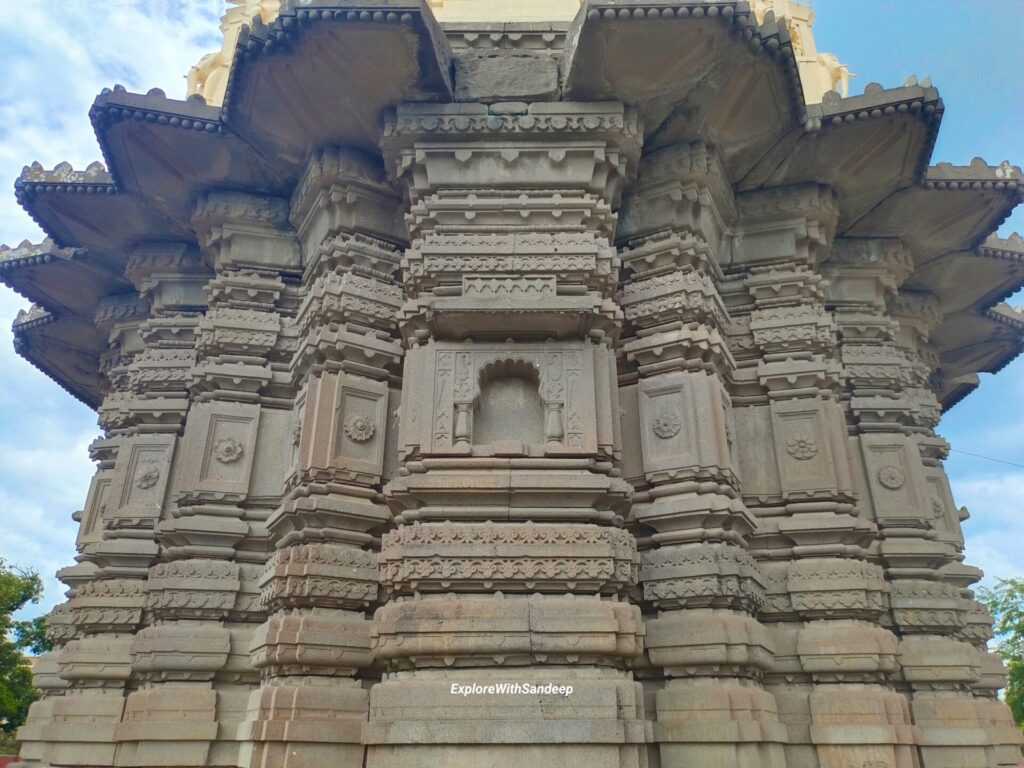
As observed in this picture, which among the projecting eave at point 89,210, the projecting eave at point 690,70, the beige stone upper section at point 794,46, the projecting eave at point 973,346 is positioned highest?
the beige stone upper section at point 794,46

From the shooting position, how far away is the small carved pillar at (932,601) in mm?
8047

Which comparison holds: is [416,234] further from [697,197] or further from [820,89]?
[820,89]

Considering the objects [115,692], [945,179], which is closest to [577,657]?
[115,692]

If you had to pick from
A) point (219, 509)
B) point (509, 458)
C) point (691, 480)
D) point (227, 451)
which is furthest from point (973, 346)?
point (219, 509)

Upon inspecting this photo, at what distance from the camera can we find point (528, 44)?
8.45 meters

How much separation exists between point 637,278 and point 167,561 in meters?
6.09

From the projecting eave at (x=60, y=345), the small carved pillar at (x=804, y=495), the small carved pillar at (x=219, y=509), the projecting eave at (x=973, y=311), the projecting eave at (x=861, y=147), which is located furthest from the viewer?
the projecting eave at (x=60, y=345)

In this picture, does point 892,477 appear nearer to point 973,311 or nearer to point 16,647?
point 973,311

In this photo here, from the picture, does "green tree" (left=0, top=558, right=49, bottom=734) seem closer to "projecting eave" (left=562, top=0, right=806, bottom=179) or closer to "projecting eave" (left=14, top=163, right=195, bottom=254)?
"projecting eave" (left=14, top=163, right=195, bottom=254)

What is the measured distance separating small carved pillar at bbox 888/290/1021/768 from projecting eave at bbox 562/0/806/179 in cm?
387

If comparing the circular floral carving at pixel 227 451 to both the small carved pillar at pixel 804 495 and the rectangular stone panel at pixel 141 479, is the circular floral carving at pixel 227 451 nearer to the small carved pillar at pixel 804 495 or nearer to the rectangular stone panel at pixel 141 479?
the rectangular stone panel at pixel 141 479

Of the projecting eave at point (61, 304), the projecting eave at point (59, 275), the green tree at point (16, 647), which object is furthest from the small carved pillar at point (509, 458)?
the green tree at point (16, 647)

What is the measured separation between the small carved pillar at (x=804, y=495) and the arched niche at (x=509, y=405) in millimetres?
2726

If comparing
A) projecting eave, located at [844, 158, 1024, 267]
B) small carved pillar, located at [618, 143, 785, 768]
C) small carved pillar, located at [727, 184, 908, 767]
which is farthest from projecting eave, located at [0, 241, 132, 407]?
projecting eave, located at [844, 158, 1024, 267]
